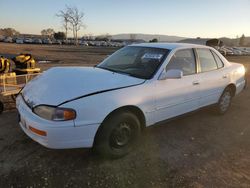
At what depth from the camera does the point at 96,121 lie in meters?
3.19

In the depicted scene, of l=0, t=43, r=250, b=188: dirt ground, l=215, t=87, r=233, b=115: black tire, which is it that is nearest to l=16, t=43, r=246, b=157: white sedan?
l=0, t=43, r=250, b=188: dirt ground

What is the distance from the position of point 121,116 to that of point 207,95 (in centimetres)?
226

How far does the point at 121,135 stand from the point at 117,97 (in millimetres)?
581

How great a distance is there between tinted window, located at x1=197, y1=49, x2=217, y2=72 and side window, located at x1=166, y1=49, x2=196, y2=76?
0.26 m

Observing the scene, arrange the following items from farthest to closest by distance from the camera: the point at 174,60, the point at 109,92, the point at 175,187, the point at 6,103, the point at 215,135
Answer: the point at 6,103
the point at 215,135
the point at 174,60
the point at 109,92
the point at 175,187

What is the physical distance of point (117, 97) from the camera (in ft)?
11.0

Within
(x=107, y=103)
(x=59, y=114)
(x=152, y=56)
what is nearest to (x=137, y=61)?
(x=152, y=56)

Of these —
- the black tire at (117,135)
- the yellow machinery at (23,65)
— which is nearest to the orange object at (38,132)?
the black tire at (117,135)

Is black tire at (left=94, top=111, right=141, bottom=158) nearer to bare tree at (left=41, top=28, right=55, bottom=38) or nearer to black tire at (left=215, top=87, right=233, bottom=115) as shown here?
black tire at (left=215, top=87, right=233, bottom=115)

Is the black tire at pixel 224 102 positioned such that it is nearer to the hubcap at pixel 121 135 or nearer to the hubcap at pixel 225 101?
the hubcap at pixel 225 101

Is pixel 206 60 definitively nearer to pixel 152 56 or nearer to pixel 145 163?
pixel 152 56

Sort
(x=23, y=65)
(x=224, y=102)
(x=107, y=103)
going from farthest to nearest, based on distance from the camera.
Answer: (x=23, y=65)
(x=224, y=102)
(x=107, y=103)

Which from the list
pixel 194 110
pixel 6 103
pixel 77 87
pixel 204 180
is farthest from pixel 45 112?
pixel 6 103

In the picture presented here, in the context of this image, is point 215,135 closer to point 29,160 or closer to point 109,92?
point 109,92
